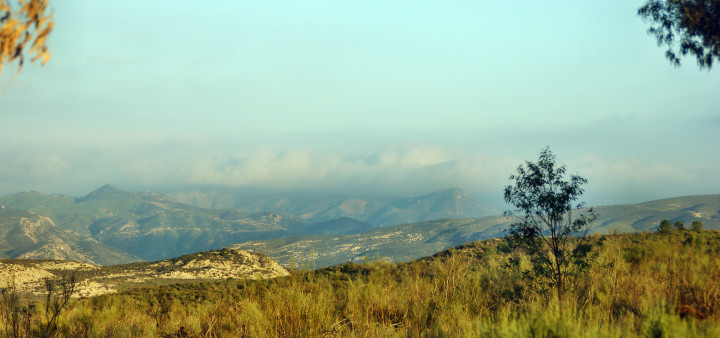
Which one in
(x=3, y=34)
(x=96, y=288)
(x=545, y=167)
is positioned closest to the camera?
(x=3, y=34)

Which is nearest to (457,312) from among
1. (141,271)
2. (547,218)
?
(547,218)

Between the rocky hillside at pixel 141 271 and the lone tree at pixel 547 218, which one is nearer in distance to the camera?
the lone tree at pixel 547 218

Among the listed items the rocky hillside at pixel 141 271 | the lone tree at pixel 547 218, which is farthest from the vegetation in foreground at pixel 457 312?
the rocky hillside at pixel 141 271

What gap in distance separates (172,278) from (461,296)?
52.5 metres

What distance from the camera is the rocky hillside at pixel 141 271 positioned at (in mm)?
49344

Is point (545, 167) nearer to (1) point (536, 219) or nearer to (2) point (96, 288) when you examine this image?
(1) point (536, 219)

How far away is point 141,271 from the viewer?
59906 mm

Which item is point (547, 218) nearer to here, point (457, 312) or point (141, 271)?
point (457, 312)

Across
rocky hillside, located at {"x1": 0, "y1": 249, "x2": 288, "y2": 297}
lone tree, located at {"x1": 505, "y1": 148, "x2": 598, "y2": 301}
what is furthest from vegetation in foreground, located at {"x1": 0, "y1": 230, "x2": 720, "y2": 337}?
rocky hillside, located at {"x1": 0, "y1": 249, "x2": 288, "y2": 297}

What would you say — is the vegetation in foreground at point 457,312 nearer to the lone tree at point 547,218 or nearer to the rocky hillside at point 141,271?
the lone tree at point 547,218

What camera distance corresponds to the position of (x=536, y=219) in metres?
16.1

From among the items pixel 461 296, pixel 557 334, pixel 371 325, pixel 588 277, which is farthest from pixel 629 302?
pixel 371 325

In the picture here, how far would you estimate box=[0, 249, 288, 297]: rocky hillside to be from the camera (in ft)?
162

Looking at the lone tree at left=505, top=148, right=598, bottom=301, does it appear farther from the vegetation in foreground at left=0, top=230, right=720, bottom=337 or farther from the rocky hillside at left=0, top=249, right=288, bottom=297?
the rocky hillside at left=0, top=249, right=288, bottom=297
